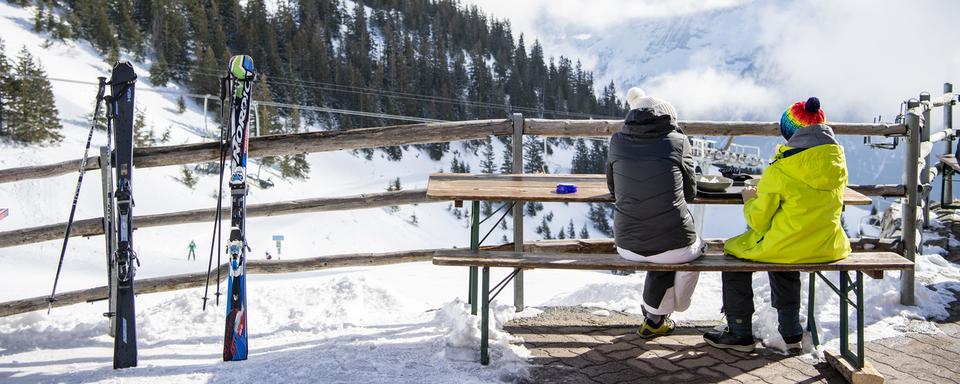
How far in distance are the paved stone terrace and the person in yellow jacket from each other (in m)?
0.50

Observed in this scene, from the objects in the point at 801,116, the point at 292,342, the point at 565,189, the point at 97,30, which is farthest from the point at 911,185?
the point at 97,30

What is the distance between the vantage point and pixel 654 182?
3443 millimetres

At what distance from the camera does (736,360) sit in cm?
376

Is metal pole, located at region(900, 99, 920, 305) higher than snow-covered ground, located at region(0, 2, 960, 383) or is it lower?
higher

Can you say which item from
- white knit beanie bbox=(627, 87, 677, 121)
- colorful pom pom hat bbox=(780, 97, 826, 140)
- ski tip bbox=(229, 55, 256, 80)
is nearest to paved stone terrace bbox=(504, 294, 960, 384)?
colorful pom pom hat bbox=(780, 97, 826, 140)

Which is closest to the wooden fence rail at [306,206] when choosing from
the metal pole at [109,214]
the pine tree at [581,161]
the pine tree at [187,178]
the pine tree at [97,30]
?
the metal pole at [109,214]

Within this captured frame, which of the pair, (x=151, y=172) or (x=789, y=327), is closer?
(x=789, y=327)

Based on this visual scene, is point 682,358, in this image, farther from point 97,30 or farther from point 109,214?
point 97,30

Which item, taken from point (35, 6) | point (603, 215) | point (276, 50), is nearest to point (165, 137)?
point (35, 6)

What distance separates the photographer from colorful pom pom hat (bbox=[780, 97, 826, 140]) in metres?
3.45

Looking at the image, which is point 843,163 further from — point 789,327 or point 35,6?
point 35,6

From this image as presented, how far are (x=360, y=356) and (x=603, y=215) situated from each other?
6597cm

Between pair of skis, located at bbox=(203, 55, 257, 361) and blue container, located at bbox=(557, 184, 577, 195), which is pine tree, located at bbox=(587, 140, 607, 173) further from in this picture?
pair of skis, located at bbox=(203, 55, 257, 361)

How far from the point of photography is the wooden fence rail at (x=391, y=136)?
430cm
